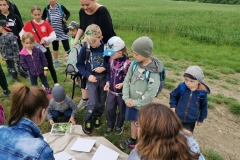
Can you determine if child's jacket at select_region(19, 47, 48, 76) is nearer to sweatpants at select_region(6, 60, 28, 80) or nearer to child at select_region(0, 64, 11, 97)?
child at select_region(0, 64, 11, 97)

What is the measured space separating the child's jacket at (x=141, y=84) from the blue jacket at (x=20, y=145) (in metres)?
1.59

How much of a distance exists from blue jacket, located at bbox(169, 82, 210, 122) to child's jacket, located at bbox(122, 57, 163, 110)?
36 cm

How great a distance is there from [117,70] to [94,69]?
0.44 m

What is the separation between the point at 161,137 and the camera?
1586 mm

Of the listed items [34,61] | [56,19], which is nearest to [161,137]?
[34,61]

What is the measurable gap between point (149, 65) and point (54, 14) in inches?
165

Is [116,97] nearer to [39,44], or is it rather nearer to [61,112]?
[61,112]

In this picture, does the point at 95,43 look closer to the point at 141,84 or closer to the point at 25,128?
the point at 141,84

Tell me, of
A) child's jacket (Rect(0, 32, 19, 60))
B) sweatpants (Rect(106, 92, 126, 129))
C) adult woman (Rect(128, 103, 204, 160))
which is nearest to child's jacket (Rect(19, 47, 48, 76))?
child's jacket (Rect(0, 32, 19, 60))

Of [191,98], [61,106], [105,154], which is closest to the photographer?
[191,98]

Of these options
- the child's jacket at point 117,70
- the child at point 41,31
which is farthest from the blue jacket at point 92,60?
the child at point 41,31

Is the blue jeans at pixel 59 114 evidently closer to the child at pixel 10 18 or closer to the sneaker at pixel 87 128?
the sneaker at pixel 87 128

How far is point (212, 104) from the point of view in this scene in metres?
4.70

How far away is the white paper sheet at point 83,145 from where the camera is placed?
314cm
